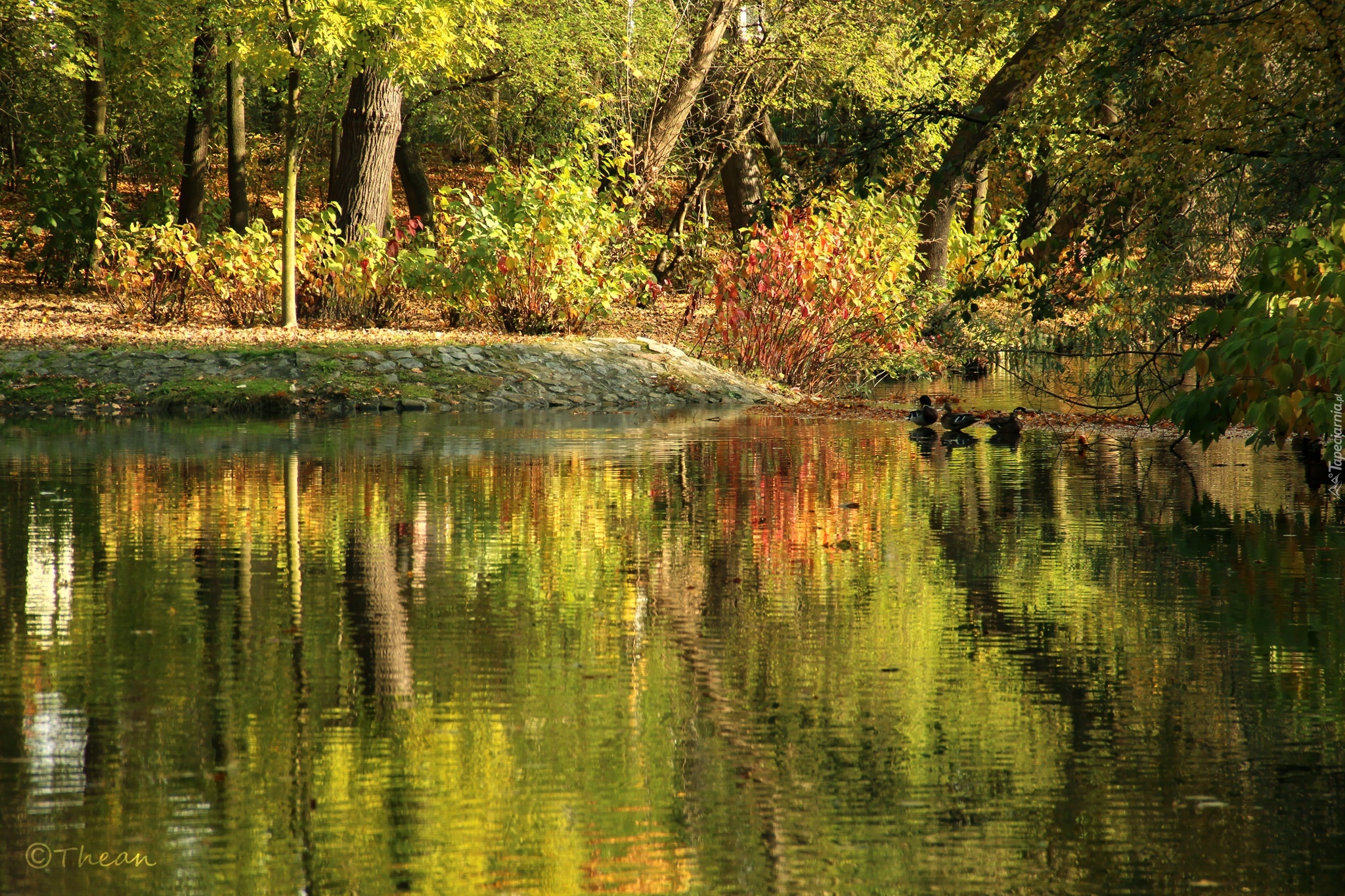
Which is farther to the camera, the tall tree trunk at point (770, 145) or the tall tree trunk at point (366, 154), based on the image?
the tall tree trunk at point (770, 145)

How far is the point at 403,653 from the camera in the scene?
16.9 ft

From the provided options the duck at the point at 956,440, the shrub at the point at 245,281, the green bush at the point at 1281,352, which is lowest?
the duck at the point at 956,440

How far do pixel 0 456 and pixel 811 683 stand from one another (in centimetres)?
882

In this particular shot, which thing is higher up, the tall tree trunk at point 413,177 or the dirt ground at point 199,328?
the tall tree trunk at point 413,177

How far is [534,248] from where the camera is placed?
21.0 metres

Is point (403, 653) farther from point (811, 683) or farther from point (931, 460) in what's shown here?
point (931, 460)

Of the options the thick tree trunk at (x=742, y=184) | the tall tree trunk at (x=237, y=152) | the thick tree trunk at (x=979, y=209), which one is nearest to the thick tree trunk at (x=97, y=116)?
the tall tree trunk at (x=237, y=152)

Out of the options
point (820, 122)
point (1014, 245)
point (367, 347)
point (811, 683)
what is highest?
point (820, 122)

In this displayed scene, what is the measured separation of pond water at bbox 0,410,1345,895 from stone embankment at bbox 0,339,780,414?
25.6 feet

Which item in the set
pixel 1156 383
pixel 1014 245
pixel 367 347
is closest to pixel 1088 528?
pixel 1156 383

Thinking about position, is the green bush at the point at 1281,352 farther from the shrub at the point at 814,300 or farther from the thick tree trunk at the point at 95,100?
the thick tree trunk at the point at 95,100

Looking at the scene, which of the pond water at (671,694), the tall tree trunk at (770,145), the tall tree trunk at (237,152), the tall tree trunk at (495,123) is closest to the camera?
the pond water at (671,694)

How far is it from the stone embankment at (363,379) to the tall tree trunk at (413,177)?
56.3ft

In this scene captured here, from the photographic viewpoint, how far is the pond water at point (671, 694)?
3330mm
